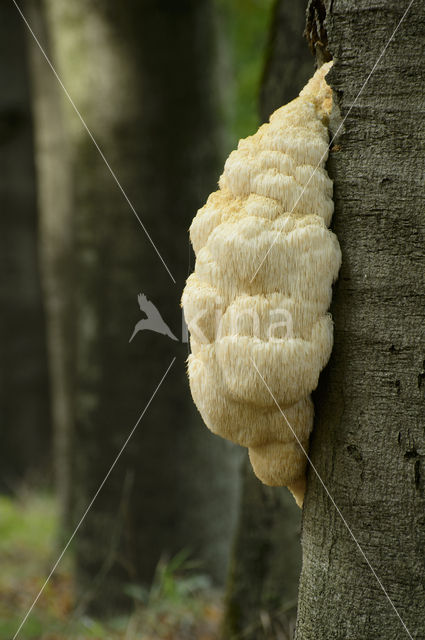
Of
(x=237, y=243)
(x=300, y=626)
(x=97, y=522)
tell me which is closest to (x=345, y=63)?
(x=237, y=243)

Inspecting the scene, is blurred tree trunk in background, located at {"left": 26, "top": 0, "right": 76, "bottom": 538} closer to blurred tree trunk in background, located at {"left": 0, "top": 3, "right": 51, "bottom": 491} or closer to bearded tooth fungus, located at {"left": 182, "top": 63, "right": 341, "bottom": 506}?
blurred tree trunk in background, located at {"left": 0, "top": 3, "right": 51, "bottom": 491}

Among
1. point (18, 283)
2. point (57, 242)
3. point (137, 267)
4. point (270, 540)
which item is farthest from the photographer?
point (18, 283)

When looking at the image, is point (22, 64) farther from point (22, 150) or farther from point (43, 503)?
point (43, 503)

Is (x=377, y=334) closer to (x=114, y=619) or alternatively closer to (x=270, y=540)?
(x=270, y=540)

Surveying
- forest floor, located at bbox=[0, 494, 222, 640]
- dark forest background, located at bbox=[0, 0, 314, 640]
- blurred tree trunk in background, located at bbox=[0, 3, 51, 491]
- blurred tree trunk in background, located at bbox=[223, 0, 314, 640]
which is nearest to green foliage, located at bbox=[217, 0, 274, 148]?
dark forest background, located at bbox=[0, 0, 314, 640]

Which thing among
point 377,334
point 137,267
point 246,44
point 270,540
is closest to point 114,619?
point 270,540

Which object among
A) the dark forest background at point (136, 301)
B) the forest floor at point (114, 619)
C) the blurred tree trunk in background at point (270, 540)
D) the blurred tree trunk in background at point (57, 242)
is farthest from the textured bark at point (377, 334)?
the blurred tree trunk in background at point (57, 242)

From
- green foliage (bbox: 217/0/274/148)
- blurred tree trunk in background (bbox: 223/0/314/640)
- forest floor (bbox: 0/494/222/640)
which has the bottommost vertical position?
forest floor (bbox: 0/494/222/640)

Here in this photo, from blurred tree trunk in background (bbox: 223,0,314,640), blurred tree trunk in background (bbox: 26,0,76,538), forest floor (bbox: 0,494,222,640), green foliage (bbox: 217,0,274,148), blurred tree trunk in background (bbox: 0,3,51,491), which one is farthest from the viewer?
blurred tree trunk in background (bbox: 0,3,51,491)
